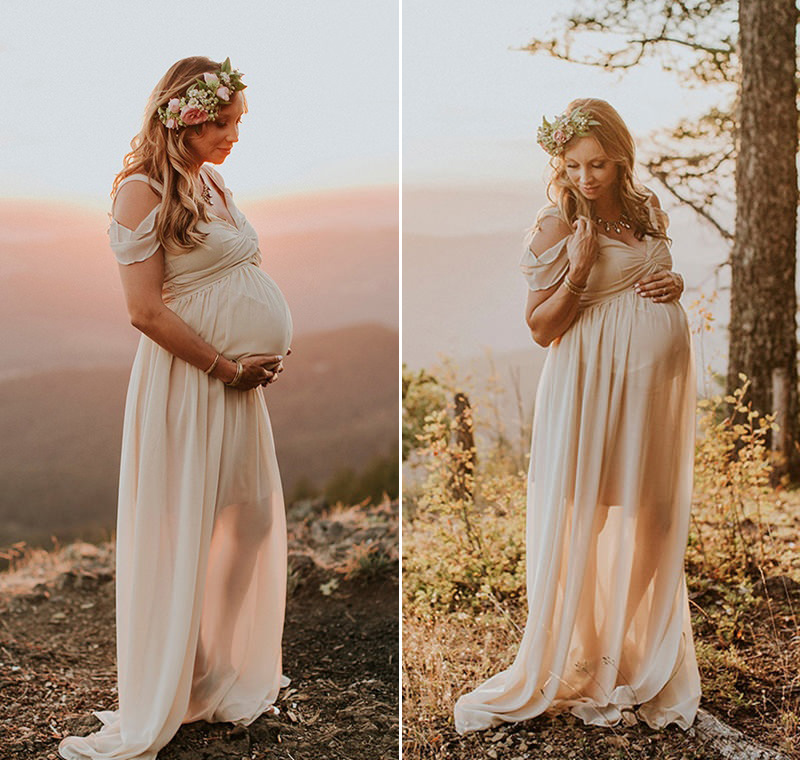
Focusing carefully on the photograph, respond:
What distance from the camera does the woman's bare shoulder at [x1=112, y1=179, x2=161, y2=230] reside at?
2.98 metres

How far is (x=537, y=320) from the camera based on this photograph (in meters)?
3.22

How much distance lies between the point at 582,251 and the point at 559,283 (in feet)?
0.50

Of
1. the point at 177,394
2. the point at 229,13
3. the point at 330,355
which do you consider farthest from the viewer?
the point at 330,355

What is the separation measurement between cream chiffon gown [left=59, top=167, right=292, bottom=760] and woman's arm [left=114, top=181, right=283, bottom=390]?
4 cm

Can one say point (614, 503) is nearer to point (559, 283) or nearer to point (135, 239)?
point (559, 283)

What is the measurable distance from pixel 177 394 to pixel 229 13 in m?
2.74

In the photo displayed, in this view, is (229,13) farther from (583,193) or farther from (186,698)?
(186,698)

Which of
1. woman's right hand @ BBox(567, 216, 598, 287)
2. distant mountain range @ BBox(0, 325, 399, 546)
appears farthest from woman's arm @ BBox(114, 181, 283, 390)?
distant mountain range @ BBox(0, 325, 399, 546)

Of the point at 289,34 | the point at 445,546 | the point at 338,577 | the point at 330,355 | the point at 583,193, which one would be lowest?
the point at 338,577

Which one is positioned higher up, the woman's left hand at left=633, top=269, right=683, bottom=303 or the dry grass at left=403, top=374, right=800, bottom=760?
the woman's left hand at left=633, top=269, right=683, bottom=303

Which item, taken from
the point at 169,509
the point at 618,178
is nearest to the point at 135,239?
the point at 169,509

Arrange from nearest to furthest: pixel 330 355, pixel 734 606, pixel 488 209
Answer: pixel 734 606 < pixel 488 209 < pixel 330 355

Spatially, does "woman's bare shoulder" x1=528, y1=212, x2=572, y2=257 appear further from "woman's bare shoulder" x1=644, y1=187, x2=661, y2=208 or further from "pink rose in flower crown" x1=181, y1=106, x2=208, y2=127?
"pink rose in flower crown" x1=181, y1=106, x2=208, y2=127

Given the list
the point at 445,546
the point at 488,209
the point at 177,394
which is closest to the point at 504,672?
the point at 445,546
